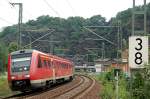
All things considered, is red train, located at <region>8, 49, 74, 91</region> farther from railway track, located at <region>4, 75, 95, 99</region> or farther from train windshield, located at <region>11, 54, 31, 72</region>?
railway track, located at <region>4, 75, 95, 99</region>

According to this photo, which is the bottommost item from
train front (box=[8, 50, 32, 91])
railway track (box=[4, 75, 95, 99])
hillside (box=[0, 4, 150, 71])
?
railway track (box=[4, 75, 95, 99])

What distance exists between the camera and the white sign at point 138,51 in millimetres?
14211

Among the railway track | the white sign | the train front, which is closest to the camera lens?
the white sign

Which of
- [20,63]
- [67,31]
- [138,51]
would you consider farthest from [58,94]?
[67,31]

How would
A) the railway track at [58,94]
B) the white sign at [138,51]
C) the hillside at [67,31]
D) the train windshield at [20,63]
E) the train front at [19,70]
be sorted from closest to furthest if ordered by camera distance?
the white sign at [138,51] < the railway track at [58,94] < the train front at [19,70] < the train windshield at [20,63] < the hillside at [67,31]

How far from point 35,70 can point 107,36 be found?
1342 inches

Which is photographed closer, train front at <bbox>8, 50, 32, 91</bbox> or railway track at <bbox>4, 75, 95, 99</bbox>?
railway track at <bbox>4, 75, 95, 99</bbox>

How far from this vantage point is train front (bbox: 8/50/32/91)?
3119 centimetres

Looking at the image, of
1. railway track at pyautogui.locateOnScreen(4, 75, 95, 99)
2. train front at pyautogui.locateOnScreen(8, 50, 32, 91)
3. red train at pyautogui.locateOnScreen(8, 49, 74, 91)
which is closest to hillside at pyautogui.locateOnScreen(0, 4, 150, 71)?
railway track at pyautogui.locateOnScreen(4, 75, 95, 99)

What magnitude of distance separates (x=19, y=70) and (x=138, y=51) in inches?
720

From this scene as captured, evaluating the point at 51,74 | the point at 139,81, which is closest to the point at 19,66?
the point at 51,74

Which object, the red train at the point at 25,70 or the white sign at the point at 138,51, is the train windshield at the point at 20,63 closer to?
the red train at the point at 25,70

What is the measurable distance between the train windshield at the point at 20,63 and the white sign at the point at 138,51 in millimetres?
18063

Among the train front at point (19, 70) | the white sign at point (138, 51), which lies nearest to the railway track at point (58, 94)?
the train front at point (19, 70)
